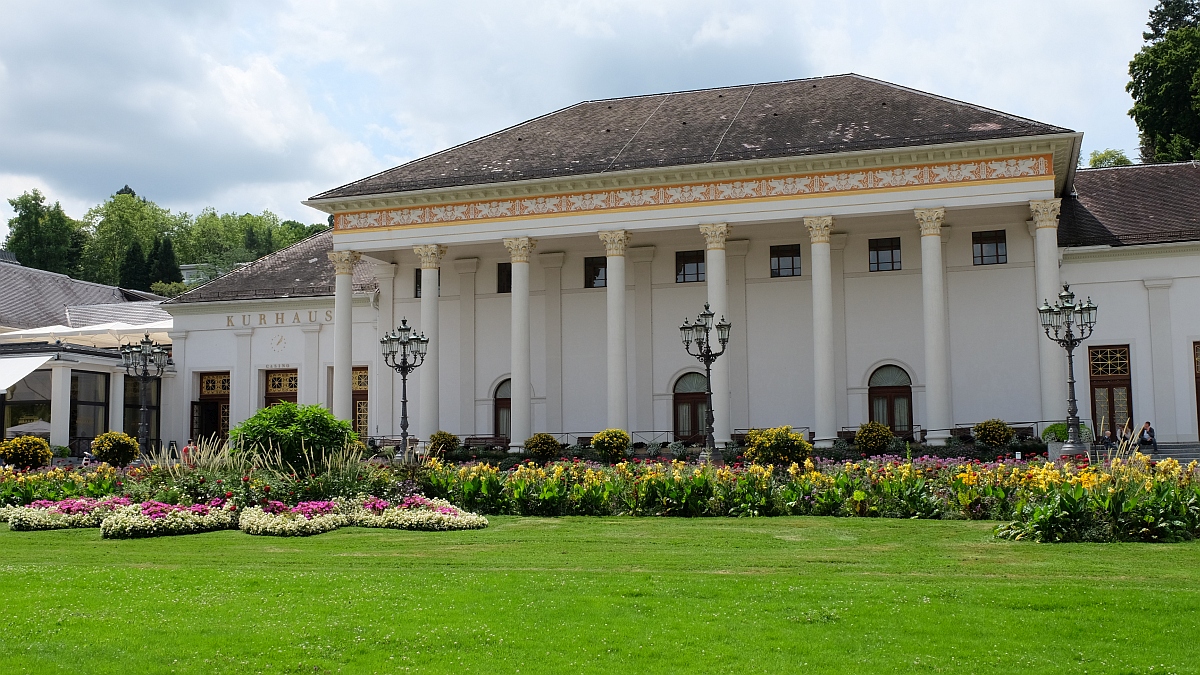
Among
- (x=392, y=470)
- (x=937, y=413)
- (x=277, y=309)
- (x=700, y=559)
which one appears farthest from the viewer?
(x=277, y=309)

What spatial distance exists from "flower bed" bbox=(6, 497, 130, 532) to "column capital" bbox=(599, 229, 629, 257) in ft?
59.7

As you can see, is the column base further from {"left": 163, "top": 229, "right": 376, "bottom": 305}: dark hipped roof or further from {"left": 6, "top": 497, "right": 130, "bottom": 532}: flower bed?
{"left": 163, "top": 229, "right": 376, "bottom": 305}: dark hipped roof

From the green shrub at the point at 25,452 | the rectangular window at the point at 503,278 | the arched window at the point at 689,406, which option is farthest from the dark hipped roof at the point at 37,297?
the arched window at the point at 689,406

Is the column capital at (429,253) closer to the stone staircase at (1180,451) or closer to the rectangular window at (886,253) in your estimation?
the rectangular window at (886,253)

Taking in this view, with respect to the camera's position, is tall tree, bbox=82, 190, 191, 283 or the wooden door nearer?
the wooden door

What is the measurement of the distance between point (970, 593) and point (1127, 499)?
6.23m

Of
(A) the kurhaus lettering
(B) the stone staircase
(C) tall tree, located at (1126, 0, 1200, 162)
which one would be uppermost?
(C) tall tree, located at (1126, 0, 1200, 162)

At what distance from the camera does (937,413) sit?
107 feet

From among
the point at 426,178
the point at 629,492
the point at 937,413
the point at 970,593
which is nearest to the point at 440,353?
the point at 426,178

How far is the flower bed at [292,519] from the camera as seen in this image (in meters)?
18.8

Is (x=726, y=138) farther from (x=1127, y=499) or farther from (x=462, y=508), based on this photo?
(x=1127, y=499)

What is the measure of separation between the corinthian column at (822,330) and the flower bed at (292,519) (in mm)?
17388

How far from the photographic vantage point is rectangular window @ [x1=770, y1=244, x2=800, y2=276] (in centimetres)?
3816

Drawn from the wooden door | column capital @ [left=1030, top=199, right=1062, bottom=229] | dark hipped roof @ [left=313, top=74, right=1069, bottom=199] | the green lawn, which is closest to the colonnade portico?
column capital @ [left=1030, top=199, right=1062, bottom=229]
